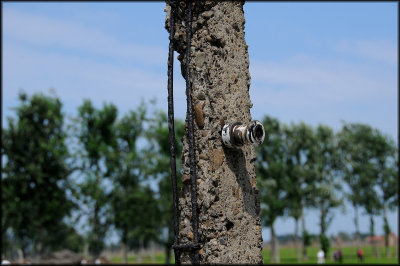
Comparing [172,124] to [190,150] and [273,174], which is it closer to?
[190,150]

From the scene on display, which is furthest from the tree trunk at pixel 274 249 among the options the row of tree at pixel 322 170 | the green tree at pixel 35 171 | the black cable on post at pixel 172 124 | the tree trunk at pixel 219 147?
the black cable on post at pixel 172 124

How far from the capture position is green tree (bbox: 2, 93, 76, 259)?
1217 inches

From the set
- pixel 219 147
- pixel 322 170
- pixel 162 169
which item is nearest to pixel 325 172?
pixel 322 170

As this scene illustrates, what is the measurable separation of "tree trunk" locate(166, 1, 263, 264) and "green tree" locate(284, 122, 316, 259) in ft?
126

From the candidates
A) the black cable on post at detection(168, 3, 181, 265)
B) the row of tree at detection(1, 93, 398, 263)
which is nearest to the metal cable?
the black cable on post at detection(168, 3, 181, 265)

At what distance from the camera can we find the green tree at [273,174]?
131 feet

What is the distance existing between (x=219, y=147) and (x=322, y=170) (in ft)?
136

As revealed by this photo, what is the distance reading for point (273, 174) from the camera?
137 feet

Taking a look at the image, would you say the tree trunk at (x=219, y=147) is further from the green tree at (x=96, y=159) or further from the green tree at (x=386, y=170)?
the green tree at (x=386, y=170)

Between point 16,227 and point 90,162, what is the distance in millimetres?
6485

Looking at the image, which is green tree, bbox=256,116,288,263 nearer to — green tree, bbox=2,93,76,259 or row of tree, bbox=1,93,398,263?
row of tree, bbox=1,93,398,263

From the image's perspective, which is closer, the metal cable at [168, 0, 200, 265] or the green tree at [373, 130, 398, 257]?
the metal cable at [168, 0, 200, 265]

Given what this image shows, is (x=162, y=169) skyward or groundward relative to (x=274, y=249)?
skyward

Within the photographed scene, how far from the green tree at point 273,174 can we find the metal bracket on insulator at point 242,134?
3568cm
